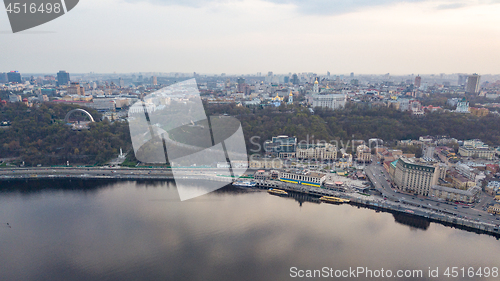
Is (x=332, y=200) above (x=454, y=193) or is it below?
below

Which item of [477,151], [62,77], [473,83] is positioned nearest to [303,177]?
[477,151]

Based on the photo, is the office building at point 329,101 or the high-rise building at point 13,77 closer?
the office building at point 329,101

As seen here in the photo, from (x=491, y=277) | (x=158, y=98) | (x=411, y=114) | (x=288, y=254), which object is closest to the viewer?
(x=491, y=277)

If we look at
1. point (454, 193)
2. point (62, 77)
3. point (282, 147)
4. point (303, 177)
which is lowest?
point (303, 177)

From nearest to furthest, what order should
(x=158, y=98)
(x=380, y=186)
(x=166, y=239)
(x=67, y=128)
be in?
(x=166, y=239), (x=380, y=186), (x=67, y=128), (x=158, y=98)

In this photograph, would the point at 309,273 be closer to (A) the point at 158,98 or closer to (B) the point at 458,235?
(B) the point at 458,235

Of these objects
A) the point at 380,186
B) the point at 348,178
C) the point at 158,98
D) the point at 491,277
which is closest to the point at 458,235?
the point at 491,277

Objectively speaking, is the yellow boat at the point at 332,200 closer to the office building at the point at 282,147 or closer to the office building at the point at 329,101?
the office building at the point at 282,147

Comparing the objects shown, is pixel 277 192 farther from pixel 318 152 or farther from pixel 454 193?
pixel 454 193

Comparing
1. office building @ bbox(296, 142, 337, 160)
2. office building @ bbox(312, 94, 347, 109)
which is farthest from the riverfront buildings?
office building @ bbox(312, 94, 347, 109)

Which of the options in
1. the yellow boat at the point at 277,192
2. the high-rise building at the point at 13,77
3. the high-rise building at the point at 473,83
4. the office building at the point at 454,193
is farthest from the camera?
the high-rise building at the point at 13,77

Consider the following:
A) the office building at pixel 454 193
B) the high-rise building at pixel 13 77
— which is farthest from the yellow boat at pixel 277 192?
the high-rise building at pixel 13 77
